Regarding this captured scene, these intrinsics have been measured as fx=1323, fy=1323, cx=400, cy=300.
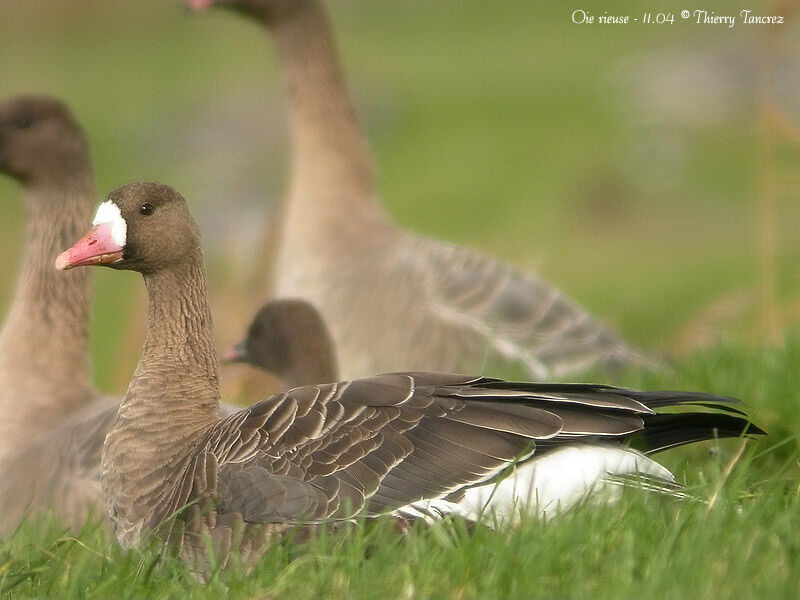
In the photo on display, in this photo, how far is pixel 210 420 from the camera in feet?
16.6

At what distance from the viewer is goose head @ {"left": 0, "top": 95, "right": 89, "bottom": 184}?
22.9 feet

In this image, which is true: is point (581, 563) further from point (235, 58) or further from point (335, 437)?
point (235, 58)

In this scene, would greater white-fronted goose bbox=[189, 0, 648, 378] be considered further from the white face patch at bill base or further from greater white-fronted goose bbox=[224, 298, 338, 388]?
the white face patch at bill base

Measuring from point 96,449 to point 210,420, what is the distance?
1.07 meters

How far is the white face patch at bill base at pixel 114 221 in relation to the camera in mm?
4957

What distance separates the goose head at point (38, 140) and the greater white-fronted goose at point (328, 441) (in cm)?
218

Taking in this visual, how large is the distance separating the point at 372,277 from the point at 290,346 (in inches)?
62.7

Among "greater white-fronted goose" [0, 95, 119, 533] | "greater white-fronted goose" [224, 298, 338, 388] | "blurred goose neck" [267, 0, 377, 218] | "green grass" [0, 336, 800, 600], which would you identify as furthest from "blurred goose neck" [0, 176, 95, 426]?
"green grass" [0, 336, 800, 600]

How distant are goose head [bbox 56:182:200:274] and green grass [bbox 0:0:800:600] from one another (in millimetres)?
1040

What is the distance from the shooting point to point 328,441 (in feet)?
14.9

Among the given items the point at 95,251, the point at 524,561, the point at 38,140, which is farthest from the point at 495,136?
the point at 524,561

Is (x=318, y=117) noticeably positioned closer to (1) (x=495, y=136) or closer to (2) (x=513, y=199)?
(2) (x=513, y=199)

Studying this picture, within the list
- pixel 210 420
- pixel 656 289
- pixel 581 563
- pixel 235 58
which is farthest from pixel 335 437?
pixel 235 58

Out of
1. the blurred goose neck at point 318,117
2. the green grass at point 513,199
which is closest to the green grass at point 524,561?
the green grass at point 513,199
